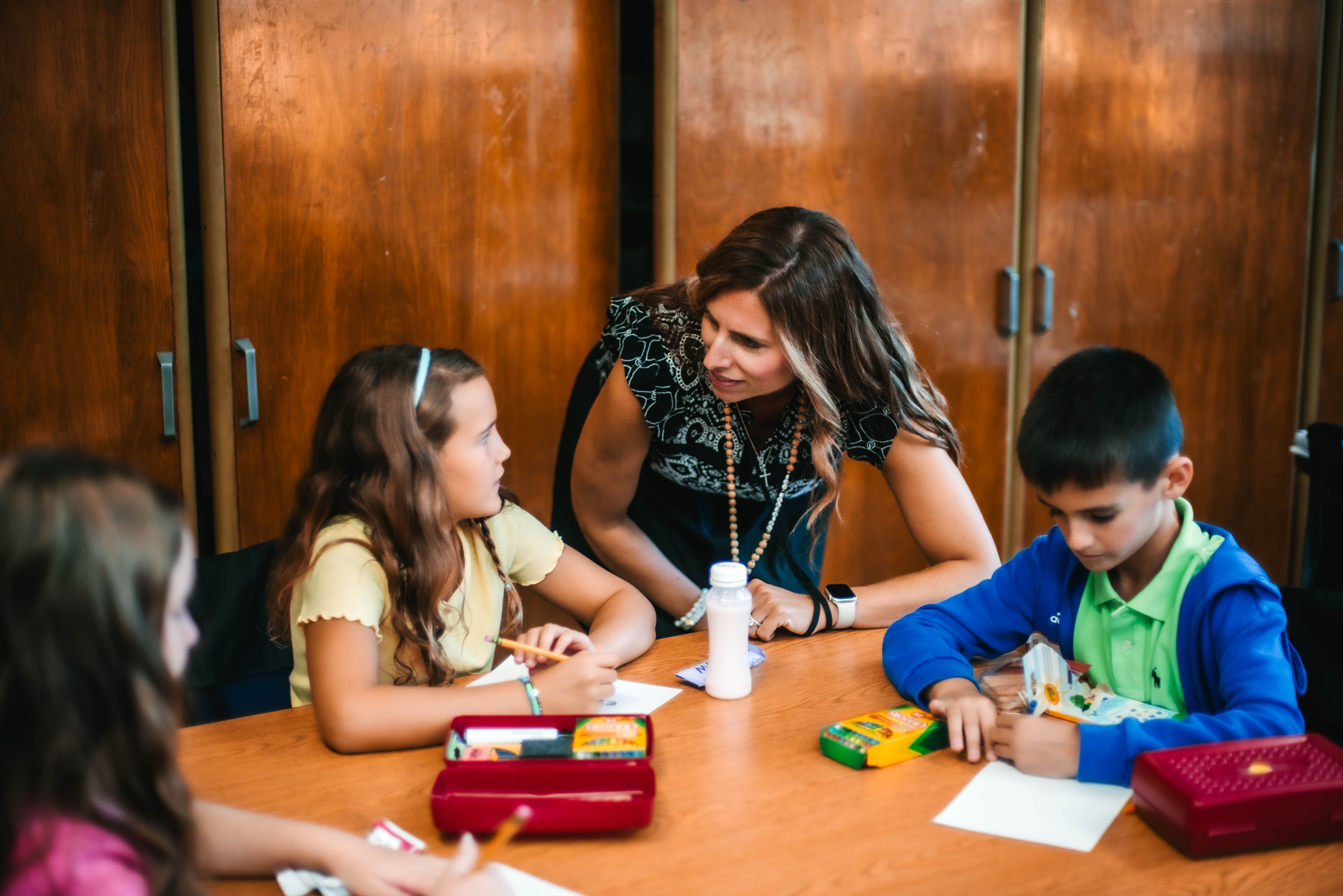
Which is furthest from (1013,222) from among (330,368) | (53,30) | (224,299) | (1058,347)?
(53,30)

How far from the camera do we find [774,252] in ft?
5.53

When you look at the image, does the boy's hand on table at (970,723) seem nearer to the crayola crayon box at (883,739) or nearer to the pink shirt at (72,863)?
the crayola crayon box at (883,739)

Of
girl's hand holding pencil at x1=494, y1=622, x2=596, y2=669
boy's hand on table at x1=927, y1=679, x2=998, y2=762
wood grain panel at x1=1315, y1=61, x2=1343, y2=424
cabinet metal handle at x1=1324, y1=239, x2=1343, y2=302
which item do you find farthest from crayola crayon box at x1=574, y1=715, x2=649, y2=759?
cabinet metal handle at x1=1324, y1=239, x2=1343, y2=302

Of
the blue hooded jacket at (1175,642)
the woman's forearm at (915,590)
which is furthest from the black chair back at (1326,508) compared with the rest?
the blue hooded jacket at (1175,642)

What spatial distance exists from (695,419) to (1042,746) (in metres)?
0.86

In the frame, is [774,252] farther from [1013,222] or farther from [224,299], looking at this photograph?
[1013,222]

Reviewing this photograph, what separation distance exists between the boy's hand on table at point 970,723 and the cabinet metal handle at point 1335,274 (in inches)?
109

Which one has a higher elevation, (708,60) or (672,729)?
(708,60)

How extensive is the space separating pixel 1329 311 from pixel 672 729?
9.89 feet

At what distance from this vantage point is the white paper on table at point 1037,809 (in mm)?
1051

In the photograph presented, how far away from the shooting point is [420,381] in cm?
149

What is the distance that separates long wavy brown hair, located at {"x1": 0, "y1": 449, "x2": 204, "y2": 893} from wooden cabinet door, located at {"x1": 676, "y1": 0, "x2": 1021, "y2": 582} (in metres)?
2.02

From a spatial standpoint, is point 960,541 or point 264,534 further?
point 264,534

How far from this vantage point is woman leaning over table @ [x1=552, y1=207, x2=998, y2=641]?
169cm
